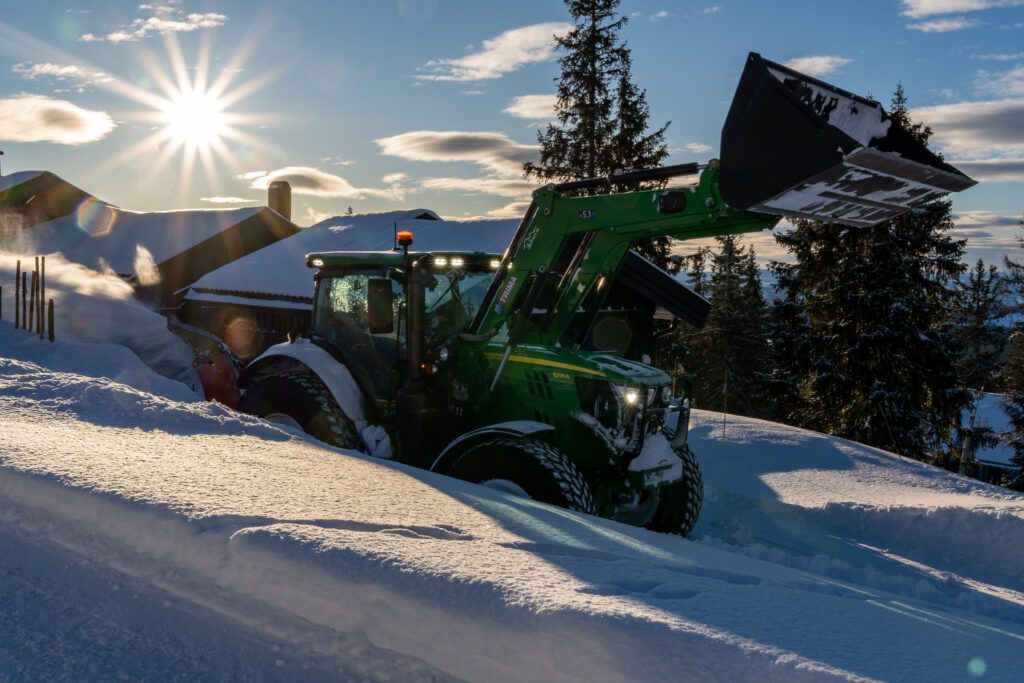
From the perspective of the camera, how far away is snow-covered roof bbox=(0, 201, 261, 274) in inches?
1102

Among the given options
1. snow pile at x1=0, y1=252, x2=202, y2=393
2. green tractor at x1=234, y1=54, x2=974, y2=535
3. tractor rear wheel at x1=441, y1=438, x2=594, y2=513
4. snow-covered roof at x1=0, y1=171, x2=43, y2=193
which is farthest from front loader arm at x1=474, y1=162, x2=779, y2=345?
snow-covered roof at x1=0, y1=171, x2=43, y2=193

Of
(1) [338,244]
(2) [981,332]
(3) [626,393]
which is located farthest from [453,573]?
(2) [981,332]

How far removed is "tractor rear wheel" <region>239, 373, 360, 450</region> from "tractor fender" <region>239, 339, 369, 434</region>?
0.07m

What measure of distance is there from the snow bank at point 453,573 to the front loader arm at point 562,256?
1612mm

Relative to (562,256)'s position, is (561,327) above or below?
below

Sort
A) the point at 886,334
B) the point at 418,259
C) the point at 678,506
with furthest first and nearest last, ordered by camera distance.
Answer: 1. the point at 886,334
2. the point at 418,259
3. the point at 678,506

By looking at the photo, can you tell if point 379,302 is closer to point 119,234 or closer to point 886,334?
point 886,334

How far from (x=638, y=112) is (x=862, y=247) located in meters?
10.2

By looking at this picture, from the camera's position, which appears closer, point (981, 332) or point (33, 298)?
point (33, 298)

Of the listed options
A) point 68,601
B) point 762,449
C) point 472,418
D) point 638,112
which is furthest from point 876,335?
point 68,601

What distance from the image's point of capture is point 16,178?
3178 centimetres

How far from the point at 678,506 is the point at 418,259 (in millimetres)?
2972

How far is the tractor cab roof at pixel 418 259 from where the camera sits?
6461mm

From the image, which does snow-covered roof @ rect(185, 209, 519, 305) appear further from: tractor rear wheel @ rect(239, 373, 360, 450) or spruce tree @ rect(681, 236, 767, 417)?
spruce tree @ rect(681, 236, 767, 417)
